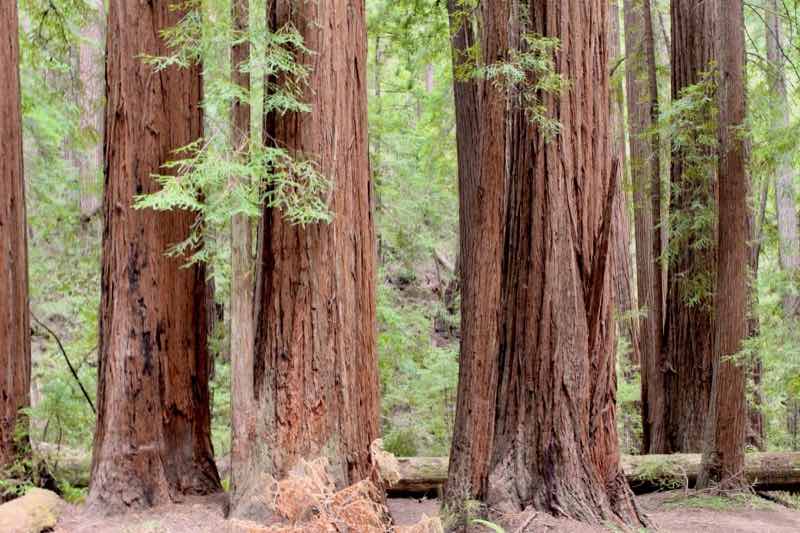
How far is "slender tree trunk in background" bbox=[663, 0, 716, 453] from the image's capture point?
1121cm

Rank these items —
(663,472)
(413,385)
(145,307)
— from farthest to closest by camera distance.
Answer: (413,385) < (663,472) < (145,307)

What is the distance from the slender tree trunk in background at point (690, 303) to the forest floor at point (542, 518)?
72.2 inches

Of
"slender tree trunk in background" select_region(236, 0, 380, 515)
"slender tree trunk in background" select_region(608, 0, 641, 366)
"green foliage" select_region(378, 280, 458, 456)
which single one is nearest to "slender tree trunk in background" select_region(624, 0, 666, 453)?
"slender tree trunk in background" select_region(608, 0, 641, 366)

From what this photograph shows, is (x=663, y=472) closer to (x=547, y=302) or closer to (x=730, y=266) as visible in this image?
(x=730, y=266)

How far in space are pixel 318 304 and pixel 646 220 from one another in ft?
27.8

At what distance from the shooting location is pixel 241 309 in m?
6.82

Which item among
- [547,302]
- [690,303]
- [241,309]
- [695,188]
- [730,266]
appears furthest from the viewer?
[695,188]

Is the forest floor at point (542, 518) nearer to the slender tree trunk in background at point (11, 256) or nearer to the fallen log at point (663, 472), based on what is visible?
the fallen log at point (663, 472)

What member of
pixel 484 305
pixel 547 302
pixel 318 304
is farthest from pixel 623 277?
pixel 318 304

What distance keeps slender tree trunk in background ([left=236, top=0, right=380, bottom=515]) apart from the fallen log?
3078 millimetres

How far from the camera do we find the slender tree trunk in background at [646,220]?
38.5 feet

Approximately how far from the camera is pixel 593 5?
764 cm

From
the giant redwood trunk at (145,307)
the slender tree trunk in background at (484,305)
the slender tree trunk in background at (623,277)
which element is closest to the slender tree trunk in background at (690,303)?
the slender tree trunk in background at (623,277)

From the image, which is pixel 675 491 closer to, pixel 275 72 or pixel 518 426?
pixel 518 426
